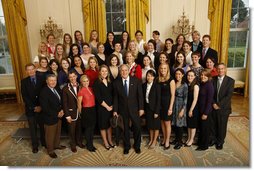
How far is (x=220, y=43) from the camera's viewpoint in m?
7.16

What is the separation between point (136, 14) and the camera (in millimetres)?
6996

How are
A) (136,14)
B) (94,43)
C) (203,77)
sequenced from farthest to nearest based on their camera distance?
(136,14)
(94,43)
(203,77)

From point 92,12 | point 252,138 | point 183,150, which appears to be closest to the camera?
point 252,138

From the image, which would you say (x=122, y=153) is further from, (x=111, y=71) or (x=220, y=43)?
(x=220, y=43)

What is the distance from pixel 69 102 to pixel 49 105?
0.33 metres

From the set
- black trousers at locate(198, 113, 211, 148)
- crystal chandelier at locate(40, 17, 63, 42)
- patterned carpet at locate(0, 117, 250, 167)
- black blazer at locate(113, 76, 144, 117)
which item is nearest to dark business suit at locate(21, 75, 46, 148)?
patterned carpet at locate(0, 117, 250, 167)

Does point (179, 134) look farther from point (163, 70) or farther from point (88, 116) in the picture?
point (88, 116)

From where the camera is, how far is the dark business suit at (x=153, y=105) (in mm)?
3924

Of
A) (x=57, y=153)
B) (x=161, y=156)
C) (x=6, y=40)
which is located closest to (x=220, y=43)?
(x=161, y=156)

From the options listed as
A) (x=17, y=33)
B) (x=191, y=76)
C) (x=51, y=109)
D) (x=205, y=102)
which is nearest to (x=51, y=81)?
(x=51, y=109)

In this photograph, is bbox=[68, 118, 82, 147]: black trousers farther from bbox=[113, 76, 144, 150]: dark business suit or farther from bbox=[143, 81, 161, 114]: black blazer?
bbox=[143, 81, 161, 114]: black blazer

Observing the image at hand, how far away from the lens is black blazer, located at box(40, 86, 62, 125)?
3750 mm

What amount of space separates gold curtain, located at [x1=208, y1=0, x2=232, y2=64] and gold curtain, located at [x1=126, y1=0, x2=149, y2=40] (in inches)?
75.8

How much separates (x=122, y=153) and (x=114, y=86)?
121 centimetres
